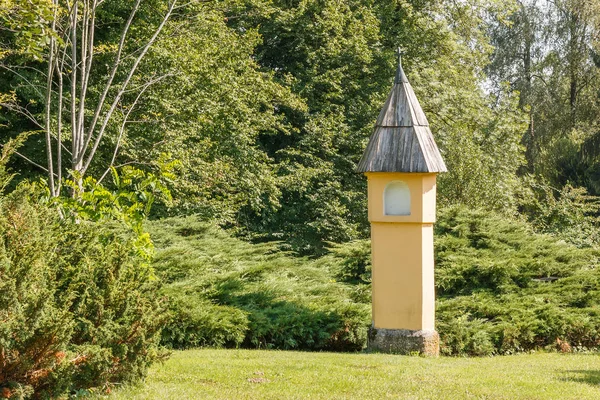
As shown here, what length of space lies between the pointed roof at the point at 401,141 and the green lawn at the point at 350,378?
2601 mm

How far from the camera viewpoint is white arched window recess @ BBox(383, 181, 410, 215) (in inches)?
400

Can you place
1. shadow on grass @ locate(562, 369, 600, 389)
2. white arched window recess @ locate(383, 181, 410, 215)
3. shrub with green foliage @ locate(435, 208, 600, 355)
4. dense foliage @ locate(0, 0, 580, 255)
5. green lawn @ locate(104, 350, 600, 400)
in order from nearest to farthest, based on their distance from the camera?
1. green lawn @ locate(104, 350, 600, 400)
2. shadow on grass @ locate(562, 369, 600, 389)
3. white arched window recess @ locate(383, 181, 410, 215)
4. shrub with green foliage @ locate(435, 208, 600, 355)
5. dense foliage @ locate(0, 0, 580, 255)

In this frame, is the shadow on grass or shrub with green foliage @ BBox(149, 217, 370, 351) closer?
the shadow on grass

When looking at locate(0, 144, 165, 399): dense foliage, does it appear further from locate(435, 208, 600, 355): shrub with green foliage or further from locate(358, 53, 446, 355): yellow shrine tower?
locate(435, 208, 600, 355): shrub with green foliage

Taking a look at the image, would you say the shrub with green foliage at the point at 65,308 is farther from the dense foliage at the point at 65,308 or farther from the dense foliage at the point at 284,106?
the dense foliage at the point at 284,106

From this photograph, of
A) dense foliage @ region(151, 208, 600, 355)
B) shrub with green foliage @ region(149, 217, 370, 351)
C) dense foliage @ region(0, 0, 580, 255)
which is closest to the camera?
shrub with green foliage @ region(149, 217, 370, 351)

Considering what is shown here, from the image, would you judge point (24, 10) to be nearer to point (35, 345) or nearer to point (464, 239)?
point (35, 345)

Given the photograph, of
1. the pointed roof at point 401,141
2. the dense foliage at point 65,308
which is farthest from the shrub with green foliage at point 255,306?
the dense foliage at point 65,308

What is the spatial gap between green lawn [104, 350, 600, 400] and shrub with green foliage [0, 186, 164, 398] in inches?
16.7

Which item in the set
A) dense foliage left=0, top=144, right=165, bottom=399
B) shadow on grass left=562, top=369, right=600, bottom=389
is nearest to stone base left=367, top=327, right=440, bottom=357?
shadow on grass left=562, top=369, right=600, bottom=389

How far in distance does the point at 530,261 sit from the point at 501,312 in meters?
1.75

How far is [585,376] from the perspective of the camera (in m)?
7.97

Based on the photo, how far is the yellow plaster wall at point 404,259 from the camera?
32.1 ft

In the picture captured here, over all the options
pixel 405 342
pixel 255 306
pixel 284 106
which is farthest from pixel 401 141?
pixel 284 106
